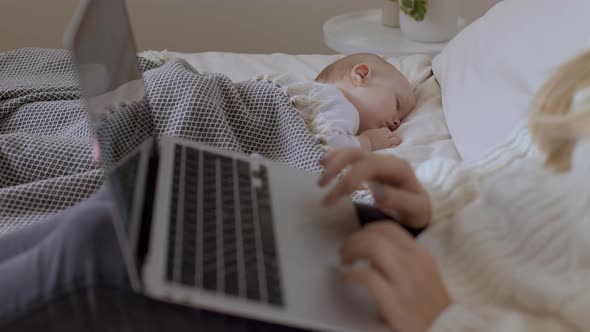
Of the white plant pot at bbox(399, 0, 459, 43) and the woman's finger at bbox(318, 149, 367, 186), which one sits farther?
the white plant pot at bbox(399, 0, 459, 43)

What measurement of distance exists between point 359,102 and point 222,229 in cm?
80

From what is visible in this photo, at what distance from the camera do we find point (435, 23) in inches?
69.7

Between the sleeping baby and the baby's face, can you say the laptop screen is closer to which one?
the sleeping baby

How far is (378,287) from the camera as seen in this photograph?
603 mm

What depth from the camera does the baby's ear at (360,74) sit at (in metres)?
1.41

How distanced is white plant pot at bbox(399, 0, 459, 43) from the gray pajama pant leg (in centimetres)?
129

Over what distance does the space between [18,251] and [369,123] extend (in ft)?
2.57

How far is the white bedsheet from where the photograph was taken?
1.18m

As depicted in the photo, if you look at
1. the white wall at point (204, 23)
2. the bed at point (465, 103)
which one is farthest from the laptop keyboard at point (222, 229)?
the white wall at point (204, 23)

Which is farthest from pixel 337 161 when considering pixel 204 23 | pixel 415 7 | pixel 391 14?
pixel 204 23

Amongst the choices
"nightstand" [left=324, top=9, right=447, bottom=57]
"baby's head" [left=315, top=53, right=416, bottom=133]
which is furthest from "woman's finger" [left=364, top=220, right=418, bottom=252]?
"nightstand" [left=324, top=9, right=447, bottom=57]

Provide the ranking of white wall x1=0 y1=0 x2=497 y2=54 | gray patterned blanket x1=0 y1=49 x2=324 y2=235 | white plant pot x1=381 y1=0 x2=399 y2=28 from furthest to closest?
white wall x1=0 y1=0 x2=497 y2=54 < white plant pot x1=381 y1=0 x2=399 y2=28 < gray patterned blanket x1=0 y1=49 x2=324 y2=235

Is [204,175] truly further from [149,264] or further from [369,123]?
[369,123]

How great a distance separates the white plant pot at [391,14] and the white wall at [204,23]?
401 millimetres
